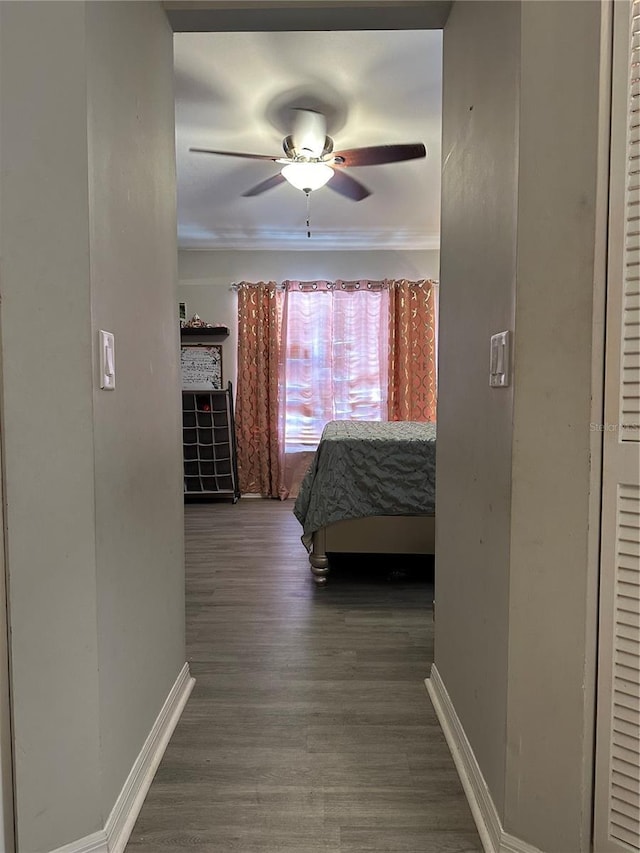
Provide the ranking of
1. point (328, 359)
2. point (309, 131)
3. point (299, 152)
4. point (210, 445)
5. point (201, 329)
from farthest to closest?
point (328, 359), point (201, 329), point (210, 445), point (299, 152), point (309, 131)

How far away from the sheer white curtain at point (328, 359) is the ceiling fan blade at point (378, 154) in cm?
207

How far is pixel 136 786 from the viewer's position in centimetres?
127

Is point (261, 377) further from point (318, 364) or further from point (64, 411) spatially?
point (64, 411)

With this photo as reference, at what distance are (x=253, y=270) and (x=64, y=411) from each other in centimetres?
444

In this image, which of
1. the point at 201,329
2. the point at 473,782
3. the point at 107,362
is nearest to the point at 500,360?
the point at 107,362

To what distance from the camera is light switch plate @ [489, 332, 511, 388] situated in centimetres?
108

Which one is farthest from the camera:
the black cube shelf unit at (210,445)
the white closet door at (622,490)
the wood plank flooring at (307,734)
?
the black cube shelf unit at (210,445)

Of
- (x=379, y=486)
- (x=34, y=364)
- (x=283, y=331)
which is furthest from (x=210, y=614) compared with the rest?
(x=283, y=331)

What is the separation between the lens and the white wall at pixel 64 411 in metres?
0.99

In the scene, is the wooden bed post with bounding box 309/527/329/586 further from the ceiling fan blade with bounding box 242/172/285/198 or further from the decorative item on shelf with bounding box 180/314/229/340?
the decorative item on shelf with bounding box 180/314/229/340

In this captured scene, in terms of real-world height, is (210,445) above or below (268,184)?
below

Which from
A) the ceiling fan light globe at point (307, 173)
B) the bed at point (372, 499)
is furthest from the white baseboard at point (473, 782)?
the ceiling fan light globe at point (307, 173)

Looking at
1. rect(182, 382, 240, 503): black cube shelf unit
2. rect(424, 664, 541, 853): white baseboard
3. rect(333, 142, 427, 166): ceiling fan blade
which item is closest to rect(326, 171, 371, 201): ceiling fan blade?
rect(333, 142, 427, 166): ceiling fan blade

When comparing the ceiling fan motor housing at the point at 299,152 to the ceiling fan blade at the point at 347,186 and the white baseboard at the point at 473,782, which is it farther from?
the white baseboard at the point at 473,782
